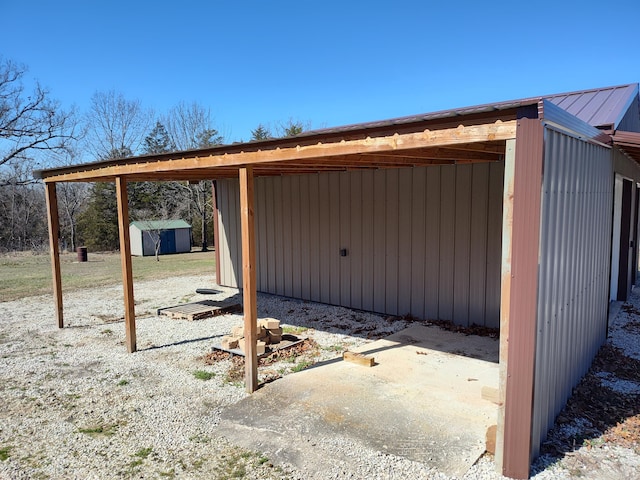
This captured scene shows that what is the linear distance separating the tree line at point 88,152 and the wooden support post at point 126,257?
16.3 m

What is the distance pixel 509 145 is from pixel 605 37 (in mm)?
11540

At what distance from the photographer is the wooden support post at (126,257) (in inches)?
209

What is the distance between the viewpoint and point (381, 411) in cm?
361

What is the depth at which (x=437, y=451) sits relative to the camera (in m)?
2.98

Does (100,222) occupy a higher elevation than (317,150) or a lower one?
lower

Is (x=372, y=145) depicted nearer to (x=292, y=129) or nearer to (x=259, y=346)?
(x=259, y=346)

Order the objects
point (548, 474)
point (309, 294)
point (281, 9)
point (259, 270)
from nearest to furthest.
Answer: point (548, 474) → point (309, 294) → point (259, 270) → point (281, 9)

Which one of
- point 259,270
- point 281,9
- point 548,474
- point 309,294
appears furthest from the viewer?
point 281,9

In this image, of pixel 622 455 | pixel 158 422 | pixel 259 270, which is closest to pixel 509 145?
pixel 622 455

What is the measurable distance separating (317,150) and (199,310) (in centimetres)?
477

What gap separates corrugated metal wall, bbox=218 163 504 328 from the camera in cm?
598

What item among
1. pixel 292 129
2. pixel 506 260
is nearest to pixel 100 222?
pixel 292 129

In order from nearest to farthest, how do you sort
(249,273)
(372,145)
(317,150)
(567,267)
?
(372,145)
(567,267)
(317,150)
(249,273)

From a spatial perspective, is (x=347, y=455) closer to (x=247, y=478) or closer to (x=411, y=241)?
(x=247, y=478)
